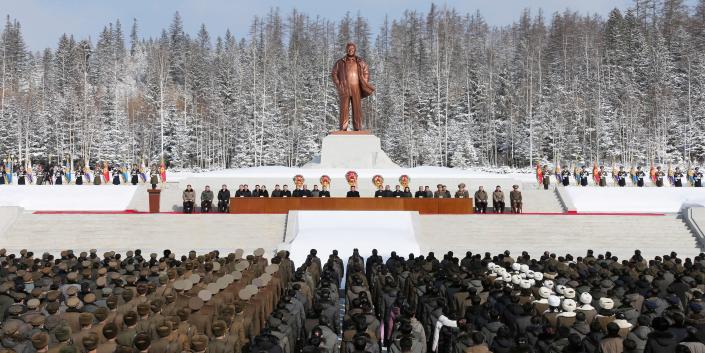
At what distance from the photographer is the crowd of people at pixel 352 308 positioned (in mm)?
6000

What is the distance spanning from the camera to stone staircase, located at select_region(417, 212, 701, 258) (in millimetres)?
18188

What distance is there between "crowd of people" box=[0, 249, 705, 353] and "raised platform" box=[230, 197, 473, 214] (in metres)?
9.18

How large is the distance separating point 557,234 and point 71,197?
719 inches

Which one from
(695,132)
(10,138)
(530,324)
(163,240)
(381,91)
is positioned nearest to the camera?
(530,324)

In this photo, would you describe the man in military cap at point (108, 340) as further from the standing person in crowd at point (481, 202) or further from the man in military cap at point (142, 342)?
the standing person in crowd at point (481, 202)

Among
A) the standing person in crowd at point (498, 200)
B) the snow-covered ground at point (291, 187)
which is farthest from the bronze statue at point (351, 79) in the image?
the standing person in crowd at point (498, 200)

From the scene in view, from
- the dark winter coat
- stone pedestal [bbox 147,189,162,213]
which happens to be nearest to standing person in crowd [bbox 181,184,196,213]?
stone pedestal [bbox 147,189,162,213]

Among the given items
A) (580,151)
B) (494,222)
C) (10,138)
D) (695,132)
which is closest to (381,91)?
(580,151)

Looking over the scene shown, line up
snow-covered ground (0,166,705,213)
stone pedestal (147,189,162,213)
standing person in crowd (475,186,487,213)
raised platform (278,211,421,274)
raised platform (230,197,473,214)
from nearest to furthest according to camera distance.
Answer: raised platform (278,211,421,274) < raised platform (230,197,473,214) < standing person in crowd (475,186,487,213) < stone pedestal (147,189,162,213) < snow-covered ground (0,166,705,213)

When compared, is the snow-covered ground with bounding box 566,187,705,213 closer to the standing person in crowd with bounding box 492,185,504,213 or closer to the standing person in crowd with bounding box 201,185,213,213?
the standing person in crowd with bounding box 492,185,504,213

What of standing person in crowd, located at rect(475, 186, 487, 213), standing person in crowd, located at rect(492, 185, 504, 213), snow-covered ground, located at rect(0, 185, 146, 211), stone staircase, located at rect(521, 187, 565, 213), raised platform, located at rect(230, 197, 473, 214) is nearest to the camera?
raised platform, located at rect(230, 197, 473, 214)

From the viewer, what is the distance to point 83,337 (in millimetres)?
5781

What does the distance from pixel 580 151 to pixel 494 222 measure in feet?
123

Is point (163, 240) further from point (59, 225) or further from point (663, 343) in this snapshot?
point (663, 343)
